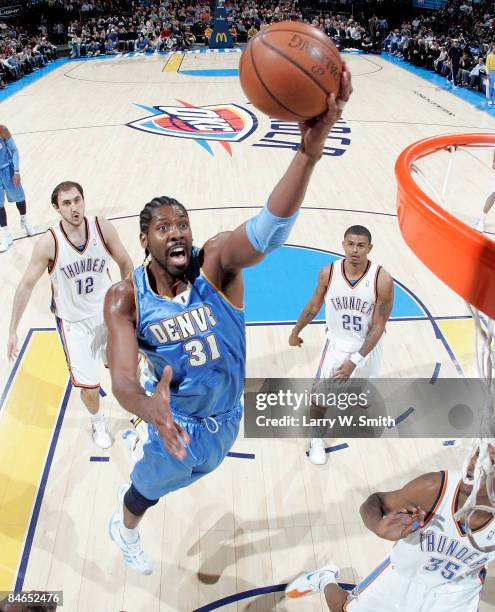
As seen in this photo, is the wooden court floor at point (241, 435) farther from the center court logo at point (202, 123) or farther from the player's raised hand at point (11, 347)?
the player's raised hand at point (11, 347)

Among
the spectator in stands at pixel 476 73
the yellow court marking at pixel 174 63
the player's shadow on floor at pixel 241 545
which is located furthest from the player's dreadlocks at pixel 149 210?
the yellow court marking at pixel 174 63

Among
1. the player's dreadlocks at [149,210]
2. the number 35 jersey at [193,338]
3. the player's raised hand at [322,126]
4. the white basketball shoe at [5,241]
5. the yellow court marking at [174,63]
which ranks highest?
the player's raised hand at [322,126]

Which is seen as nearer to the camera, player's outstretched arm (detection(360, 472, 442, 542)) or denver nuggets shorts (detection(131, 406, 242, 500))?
player's outstretched arm (detection(360, 472, 442, 542))

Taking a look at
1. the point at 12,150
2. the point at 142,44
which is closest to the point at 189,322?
the point at 12,150

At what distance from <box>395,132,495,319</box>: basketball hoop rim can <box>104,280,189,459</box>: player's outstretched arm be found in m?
0.93

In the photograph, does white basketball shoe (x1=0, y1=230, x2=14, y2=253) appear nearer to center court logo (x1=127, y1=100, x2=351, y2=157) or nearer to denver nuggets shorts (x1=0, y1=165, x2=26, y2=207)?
denver nuggets shorts (x1=0, y1=165, x2=26, y2=207)

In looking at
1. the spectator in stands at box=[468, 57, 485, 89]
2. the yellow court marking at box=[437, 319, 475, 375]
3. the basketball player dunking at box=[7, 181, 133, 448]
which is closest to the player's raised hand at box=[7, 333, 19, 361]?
the basketball player dunking at box=[7, 181, 133, 448]

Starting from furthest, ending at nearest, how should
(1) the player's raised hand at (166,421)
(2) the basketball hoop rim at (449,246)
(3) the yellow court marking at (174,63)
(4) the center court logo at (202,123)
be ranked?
(3) the yellow court marking at (174,63) → (4) the center court logo at (202,123) → (1) the player's raised hand at (166,421) → (2) the basketball hoop rim at (449,246)

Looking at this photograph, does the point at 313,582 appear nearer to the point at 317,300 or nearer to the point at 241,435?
the point at 241,435

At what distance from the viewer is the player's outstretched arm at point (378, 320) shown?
11.8 feet

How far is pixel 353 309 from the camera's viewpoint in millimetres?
3691

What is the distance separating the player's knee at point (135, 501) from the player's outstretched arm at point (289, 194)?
59.6 inches

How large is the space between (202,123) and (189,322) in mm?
10395

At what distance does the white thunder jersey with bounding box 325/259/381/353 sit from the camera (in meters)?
3.65
